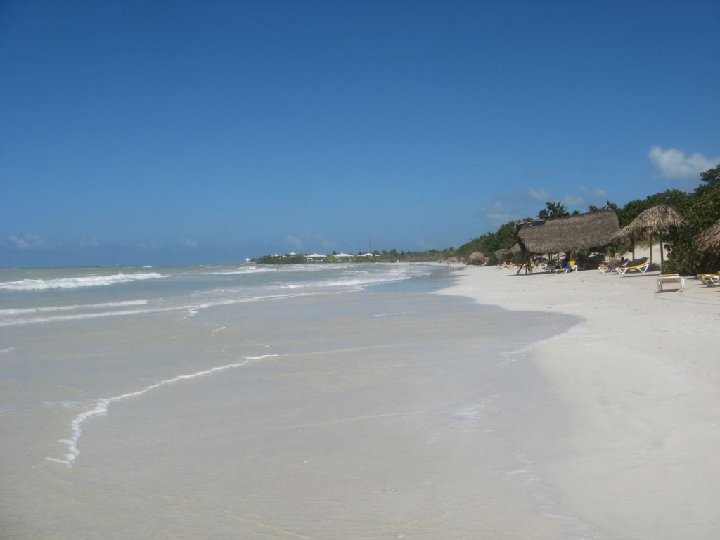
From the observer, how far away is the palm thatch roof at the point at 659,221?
2323cm

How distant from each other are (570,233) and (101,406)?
29924 mm

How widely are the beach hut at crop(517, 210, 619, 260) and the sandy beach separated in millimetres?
21474

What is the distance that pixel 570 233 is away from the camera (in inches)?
1275

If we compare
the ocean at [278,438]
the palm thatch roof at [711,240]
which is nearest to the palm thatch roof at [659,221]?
the palm thatch roof at [711,240]

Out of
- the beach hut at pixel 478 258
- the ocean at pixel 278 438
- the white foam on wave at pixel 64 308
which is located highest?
the beach hut at pixel 478 258

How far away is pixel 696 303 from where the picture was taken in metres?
13.1

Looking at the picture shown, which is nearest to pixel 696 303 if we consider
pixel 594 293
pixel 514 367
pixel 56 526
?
pixel 594 293

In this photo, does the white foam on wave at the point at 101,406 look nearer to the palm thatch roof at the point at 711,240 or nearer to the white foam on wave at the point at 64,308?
the white foam on wave at the point at 64,308

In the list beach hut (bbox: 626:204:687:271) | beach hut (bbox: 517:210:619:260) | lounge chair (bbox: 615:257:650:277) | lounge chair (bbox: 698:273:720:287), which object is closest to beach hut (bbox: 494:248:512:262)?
beach hut (bbox: 517:210:619:260)

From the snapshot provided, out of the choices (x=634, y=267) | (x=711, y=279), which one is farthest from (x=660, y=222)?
(x=711, y=279)

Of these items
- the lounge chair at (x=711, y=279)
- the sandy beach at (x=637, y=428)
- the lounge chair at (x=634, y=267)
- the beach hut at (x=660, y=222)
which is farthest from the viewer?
the lounge chair at (x=634, y=267)

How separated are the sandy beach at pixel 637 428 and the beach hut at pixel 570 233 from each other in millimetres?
21474

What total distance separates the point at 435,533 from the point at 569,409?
8.98 ft

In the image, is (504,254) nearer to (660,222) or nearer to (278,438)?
(660,222)
